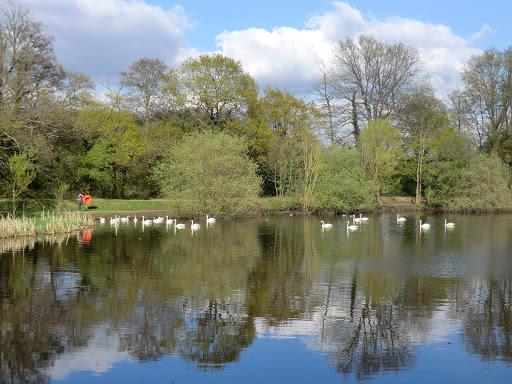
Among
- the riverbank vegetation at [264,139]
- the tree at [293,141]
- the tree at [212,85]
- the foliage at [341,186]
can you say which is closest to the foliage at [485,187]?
the riverbank vegetation at [264,139]

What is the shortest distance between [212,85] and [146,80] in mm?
7646

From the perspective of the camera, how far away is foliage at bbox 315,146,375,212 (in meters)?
47.5

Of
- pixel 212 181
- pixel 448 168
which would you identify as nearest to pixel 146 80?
pixel 212 181

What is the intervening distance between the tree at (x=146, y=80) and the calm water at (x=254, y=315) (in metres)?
33.8

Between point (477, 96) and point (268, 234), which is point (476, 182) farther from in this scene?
point (268, 234)

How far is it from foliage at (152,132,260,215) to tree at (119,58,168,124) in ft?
47.6

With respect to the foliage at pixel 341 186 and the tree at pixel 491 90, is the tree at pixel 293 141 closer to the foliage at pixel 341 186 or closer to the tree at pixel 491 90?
the foliage at pixel 341 186

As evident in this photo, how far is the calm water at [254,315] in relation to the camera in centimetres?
872

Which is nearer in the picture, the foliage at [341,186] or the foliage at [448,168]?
the foliage at [341,186]

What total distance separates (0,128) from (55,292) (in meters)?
23.0

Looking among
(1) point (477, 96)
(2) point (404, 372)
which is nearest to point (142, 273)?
(2) point (404, 372)

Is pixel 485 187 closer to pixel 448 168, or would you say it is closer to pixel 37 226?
pixel 448 168

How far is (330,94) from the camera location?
60.7 m

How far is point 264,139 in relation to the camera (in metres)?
52.8
